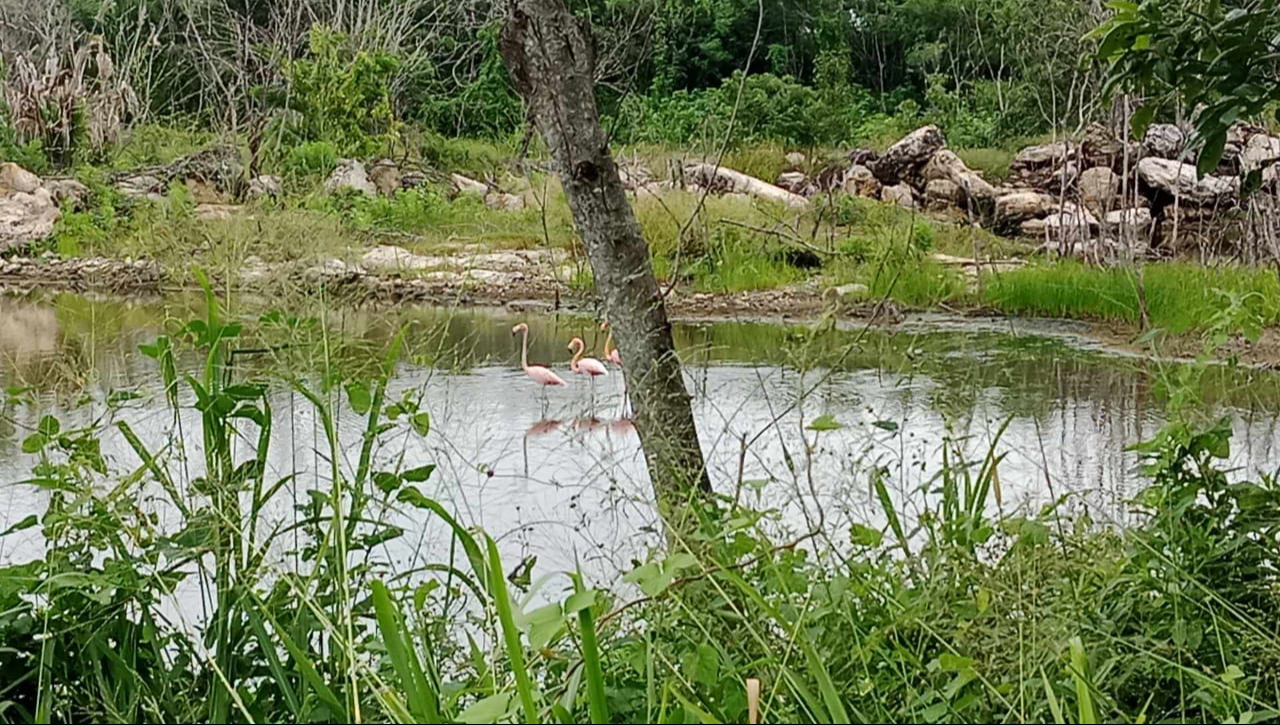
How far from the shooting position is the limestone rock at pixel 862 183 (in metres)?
10.7

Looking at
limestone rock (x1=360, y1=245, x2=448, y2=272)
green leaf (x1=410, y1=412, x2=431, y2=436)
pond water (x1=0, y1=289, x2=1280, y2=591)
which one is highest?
green leaf (x1=410, y1=412, x2=431, y2=436)

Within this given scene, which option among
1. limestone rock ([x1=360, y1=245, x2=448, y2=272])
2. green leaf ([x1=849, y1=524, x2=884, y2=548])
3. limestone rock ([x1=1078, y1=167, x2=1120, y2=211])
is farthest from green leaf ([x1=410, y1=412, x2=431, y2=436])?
limestone rock ([x1=1078, y1=167, x2=1120, y2=211])

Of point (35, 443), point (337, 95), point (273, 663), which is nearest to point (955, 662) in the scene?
point (273, 663)

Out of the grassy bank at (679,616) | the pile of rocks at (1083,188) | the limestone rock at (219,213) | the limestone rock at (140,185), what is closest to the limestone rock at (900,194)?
the pile of rocks at (1083,188)

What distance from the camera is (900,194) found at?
10406mm

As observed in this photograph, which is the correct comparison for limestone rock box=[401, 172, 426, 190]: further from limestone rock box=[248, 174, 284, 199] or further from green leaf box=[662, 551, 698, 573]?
green leaf box=[662, 551, 698, 573]

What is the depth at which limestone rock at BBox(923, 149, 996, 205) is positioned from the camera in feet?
34.0

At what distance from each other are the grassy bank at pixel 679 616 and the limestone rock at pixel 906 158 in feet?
32.4

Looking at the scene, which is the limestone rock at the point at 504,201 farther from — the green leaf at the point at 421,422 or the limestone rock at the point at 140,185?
the green leaf at the point at 421,422

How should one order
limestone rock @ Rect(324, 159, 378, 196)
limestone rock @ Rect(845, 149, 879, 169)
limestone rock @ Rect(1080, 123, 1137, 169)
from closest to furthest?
limestone rock @ Rect(1080, 123, 1137, 169)
limestone rock @ Rect(324, 159, 378, 196)
limestone rock @ Rect(845, 149, 879, 169)

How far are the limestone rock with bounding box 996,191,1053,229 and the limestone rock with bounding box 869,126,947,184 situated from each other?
123 cm

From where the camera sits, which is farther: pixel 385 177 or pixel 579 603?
pixel 385 177

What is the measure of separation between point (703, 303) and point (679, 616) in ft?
18.5

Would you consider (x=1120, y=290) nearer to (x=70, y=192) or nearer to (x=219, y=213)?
(x=219, y=213)
